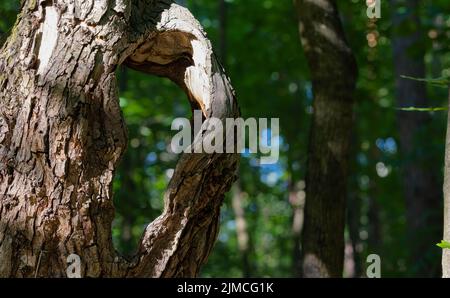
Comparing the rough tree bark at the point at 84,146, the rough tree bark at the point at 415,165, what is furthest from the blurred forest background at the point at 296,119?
the rough tree bark at the point at 84,146

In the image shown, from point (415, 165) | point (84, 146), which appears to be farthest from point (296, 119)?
point (84, 146)

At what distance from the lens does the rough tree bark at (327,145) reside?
5082 mm

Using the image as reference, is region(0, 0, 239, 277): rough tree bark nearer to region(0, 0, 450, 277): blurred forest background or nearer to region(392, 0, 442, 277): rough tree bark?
region(0, 0, 450, 277): blurred forest background

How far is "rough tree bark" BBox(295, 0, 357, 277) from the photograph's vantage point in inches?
200

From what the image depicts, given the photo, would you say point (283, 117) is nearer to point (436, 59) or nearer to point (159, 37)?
point (436, 59)

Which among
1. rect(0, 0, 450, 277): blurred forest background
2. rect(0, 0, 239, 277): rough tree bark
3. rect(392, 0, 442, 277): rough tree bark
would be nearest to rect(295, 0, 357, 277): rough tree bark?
rect(0, 0, 450, 277): blurred forest background

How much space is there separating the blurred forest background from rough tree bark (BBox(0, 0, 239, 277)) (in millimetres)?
2109

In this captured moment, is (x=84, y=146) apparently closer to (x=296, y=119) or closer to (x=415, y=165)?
(x=415, y=165)

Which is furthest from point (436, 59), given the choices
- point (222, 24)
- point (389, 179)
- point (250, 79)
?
point (222, 24)

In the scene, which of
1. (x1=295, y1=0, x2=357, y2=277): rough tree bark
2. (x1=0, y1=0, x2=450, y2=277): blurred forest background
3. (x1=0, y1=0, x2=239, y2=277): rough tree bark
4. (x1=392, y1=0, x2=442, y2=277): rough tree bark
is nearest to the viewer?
(x1=0, y1=0, x2=239, y2=277): rough tree bark

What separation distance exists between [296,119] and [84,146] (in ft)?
31.2

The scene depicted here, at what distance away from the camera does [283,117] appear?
12523 mm

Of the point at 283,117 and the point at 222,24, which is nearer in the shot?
the point at 222,24
